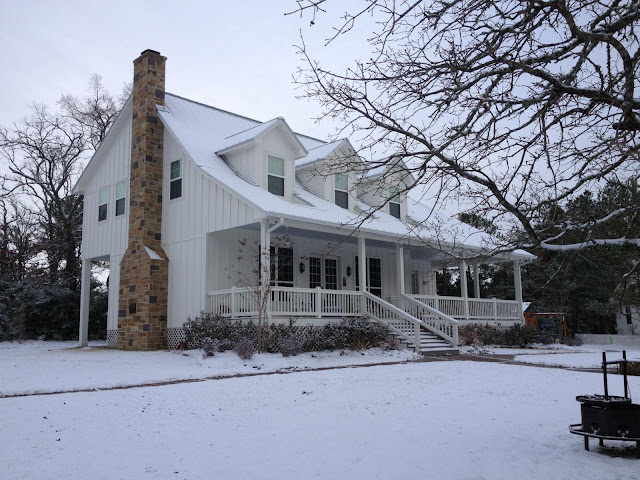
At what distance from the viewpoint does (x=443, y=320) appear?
18312mm

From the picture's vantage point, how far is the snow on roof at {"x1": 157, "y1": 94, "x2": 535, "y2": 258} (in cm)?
1538

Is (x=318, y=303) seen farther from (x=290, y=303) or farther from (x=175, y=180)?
(x=175, y=180)

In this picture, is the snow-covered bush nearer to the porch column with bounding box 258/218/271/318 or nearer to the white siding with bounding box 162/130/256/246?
the porch column with bounding box 258/218/271/318

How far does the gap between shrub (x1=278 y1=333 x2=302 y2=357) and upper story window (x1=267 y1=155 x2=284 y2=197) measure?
18.4 ft

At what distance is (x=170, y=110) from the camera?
64.2 ft

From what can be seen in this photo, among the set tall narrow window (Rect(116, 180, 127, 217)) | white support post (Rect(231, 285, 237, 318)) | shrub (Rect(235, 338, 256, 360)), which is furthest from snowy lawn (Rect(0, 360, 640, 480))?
tall narrow window (Rect(116, 180, 127, 217))

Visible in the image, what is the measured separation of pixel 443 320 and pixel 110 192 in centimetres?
1247

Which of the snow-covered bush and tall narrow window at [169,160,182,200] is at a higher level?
tall narrow window at [169,160,182,200]

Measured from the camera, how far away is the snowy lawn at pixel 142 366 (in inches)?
392

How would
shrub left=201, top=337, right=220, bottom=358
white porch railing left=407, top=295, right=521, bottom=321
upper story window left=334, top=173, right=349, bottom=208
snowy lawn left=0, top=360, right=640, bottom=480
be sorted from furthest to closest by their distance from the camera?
1. upper story window left=334, top=173, right=349, bottom=208
2. white porch railing left=407, top=295, right=521, bottom=321
3. shrub left=201, top=337, right=220, bottom=358
4. snowy lawn left=0, top=360, right=640, bottom=480

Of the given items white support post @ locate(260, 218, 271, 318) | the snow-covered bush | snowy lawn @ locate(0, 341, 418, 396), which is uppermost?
white support post @ locate(260, 218, 271, 318)

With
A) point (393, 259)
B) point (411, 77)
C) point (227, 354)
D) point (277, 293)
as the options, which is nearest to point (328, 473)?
point (411, 77)

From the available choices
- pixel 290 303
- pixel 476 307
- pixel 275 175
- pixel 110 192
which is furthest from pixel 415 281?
pixel 110 192

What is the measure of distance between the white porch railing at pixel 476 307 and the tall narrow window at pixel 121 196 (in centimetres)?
1039
